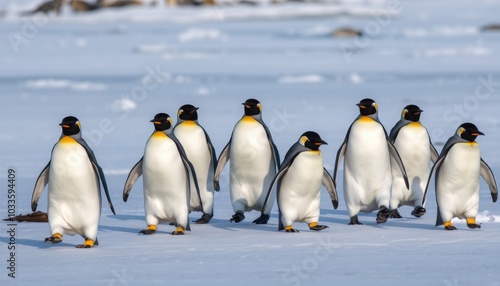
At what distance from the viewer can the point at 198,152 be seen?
6004mm

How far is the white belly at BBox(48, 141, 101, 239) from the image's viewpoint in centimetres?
498

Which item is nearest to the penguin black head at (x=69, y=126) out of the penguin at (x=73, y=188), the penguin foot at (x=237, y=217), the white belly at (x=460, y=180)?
the penguin at (x=73, y=188)

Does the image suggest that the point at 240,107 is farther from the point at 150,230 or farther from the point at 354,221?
the point at 150,230

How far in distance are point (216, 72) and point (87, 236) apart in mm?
12501

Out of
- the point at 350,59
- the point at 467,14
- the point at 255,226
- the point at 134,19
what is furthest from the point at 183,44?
the point at 255,226

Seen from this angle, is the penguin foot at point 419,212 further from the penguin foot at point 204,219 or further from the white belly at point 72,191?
the white belly at point 72,191

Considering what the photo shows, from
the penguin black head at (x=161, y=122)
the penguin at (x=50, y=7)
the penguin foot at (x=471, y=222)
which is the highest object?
the penguin at (x=50, y=7)

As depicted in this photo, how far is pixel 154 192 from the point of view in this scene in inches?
215

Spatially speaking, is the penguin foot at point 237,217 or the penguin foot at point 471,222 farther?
the penguin foot at point 237,217

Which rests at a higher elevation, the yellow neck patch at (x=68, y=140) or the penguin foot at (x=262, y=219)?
the yellow neck patch at (x=68, y=140)

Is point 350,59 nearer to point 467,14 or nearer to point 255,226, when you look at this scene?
point 255,226

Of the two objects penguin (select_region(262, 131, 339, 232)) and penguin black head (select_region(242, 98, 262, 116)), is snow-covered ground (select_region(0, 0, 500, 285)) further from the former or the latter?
penguin black head (select_region(242, 98, 262, 116))

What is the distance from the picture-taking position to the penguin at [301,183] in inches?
214

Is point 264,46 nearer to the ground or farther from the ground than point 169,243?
farther from the ground
